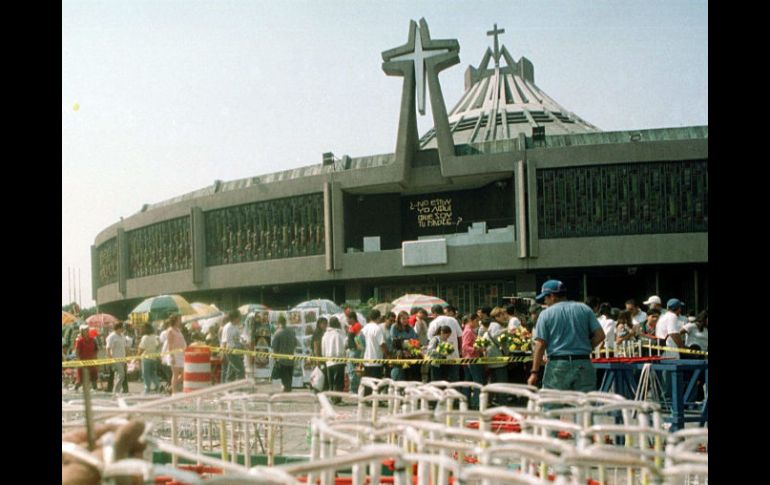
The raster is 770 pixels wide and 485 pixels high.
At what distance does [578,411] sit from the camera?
4.43m

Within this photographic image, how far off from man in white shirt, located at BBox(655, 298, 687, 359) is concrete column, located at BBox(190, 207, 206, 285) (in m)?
38.0

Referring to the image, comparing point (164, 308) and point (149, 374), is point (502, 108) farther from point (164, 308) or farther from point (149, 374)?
point (149, 374)

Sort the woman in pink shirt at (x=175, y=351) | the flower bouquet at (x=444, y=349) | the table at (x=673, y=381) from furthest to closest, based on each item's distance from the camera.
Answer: the woman in pink shirt at (x=175, y=351) < the flower bouquet at (x=444, y=349) < the table at (x=673, y=381)

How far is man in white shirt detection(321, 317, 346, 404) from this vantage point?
1473cm

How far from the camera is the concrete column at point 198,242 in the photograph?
47375mm

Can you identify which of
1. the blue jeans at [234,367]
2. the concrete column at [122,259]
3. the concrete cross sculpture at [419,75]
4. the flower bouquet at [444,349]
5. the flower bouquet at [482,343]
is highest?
the concrete cross sculpture at [419,75]

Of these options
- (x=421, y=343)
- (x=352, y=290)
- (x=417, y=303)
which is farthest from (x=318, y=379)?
(x=352, y=290)

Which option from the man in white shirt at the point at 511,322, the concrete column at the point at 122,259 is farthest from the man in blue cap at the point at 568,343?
the concrete column at the point at 122,259

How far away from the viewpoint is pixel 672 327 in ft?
39.9

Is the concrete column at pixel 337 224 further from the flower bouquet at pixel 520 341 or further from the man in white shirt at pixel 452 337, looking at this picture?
the flower bouquet at pixel 520 341

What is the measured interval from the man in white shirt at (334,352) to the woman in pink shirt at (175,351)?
2.58 meters

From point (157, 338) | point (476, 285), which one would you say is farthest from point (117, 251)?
point (157, 338)

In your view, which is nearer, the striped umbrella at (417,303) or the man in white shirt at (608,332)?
the man in white shirt at (608,332)

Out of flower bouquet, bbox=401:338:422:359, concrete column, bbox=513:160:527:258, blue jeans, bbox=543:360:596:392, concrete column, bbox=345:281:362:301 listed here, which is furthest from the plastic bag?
concrete column, bbox=345:281:362:301
